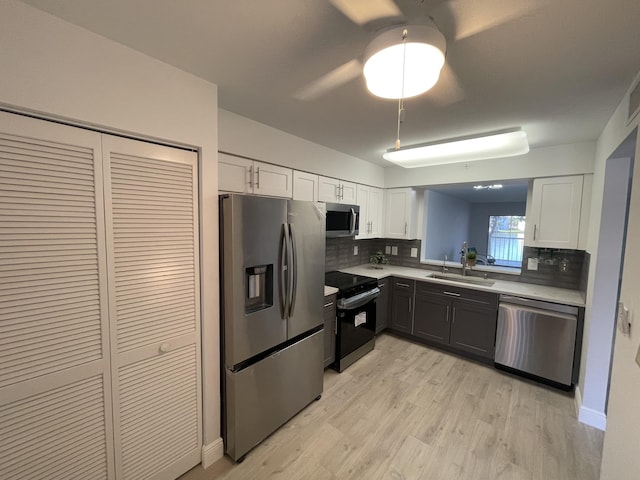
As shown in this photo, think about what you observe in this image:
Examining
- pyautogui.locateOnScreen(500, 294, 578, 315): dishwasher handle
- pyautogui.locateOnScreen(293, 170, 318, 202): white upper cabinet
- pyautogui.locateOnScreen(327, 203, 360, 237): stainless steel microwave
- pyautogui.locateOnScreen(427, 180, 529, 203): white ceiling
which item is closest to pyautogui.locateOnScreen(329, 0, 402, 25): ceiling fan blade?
pyautogui.locateOnScreen(293, 170, 318, 202): white upper cabinet

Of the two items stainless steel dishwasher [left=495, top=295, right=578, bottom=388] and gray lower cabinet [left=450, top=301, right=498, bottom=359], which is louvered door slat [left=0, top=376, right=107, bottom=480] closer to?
gray lower cabinet [left=450, top=301, right=498, bottom=359]

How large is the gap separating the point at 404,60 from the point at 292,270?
1.42 m

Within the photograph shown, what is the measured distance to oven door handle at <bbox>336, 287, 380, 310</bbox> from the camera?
267 centimetres

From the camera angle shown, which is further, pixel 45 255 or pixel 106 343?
pixel 106 343

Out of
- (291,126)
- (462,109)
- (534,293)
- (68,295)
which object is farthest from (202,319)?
(534,293)

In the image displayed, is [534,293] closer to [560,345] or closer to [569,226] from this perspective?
[560,345]

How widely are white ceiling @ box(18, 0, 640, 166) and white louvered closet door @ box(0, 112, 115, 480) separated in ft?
2.01

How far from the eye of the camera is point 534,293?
2676 millimetres

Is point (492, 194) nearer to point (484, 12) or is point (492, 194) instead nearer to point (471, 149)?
point (471, 149)

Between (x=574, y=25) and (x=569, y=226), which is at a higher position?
(x=574, y=25)

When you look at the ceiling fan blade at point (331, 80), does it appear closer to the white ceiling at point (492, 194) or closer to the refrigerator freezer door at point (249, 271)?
the refrigerator freezer door at point (249, 271)

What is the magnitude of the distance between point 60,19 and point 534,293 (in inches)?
155

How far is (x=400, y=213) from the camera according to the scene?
394 cm

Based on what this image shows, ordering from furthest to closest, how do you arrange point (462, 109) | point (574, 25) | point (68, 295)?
1. point (462, 109)
2. point (68, 295)
3. point (574, 25)
